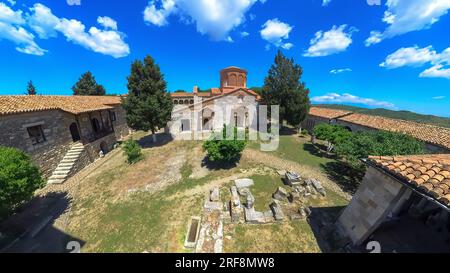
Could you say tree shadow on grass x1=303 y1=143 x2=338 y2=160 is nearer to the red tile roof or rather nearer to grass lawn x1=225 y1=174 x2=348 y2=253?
the red tile roof

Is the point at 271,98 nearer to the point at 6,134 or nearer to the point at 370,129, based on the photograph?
the point at 370,129

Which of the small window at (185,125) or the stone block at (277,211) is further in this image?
the small window at (185,125)

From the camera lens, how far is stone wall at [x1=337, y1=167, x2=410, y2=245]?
5715 millimetres

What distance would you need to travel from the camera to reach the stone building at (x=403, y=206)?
16.0ft

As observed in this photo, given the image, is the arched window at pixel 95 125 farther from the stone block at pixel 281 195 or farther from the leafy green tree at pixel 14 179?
the stone block at pixel 281 195

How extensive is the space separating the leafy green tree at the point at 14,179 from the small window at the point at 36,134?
18.6ft

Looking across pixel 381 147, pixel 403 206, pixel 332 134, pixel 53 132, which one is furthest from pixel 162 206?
pixel 332 134

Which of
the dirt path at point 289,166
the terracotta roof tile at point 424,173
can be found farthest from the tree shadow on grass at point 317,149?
the terracotta roof tile at point 424,173

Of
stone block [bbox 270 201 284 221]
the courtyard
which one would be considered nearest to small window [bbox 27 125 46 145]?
the courtyard

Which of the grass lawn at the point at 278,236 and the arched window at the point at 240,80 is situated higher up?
the arched window at the point at 240,80

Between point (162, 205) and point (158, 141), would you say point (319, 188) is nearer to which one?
point (162, 205)

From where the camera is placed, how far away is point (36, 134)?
12.9 m

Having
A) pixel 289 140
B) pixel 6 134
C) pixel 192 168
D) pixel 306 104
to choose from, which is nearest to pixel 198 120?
pixel 192 168

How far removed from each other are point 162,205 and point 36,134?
11797mm
